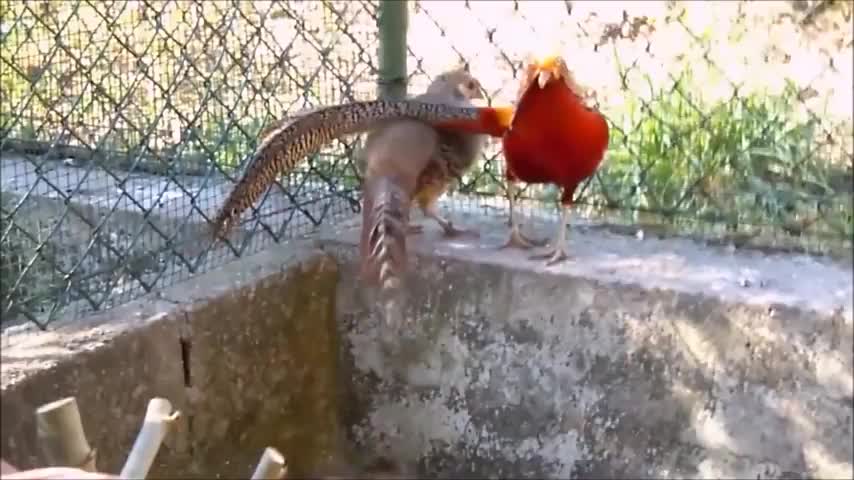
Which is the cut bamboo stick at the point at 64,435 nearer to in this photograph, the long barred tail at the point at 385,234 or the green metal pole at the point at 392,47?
the long barred tail at the point at 385,234

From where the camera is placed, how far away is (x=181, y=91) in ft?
8.89

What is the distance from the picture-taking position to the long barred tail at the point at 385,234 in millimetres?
2164

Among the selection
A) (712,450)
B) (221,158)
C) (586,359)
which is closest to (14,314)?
(221,158)

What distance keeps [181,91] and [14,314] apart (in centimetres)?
78

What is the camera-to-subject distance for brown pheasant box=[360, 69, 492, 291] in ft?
7.14

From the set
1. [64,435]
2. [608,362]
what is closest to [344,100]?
[608,362]

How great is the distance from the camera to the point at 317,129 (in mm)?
2418

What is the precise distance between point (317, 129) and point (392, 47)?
0.52m

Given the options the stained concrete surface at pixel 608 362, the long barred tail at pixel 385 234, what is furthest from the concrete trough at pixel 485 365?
the long barred tail at pixel 385 234

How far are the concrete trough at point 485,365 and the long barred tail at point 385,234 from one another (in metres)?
0.29

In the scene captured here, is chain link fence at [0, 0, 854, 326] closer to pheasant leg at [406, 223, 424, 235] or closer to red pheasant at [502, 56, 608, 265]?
pheasant leg at [406, 223, 424, 235]

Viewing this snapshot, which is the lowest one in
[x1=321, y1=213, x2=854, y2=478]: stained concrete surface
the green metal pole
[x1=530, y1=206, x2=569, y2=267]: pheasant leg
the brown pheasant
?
[x1=321, y1=213, x2=854, y2=478]: stained concrete surface

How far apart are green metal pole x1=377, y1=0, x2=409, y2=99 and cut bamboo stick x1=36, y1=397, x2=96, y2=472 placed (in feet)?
5.55

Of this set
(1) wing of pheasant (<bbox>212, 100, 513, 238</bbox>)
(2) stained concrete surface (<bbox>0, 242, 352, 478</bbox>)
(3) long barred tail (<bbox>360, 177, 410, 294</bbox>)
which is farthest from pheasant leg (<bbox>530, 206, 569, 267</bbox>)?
(2) stained concrete surface (<bbox>0, 242, 352, 478</bbox>)
